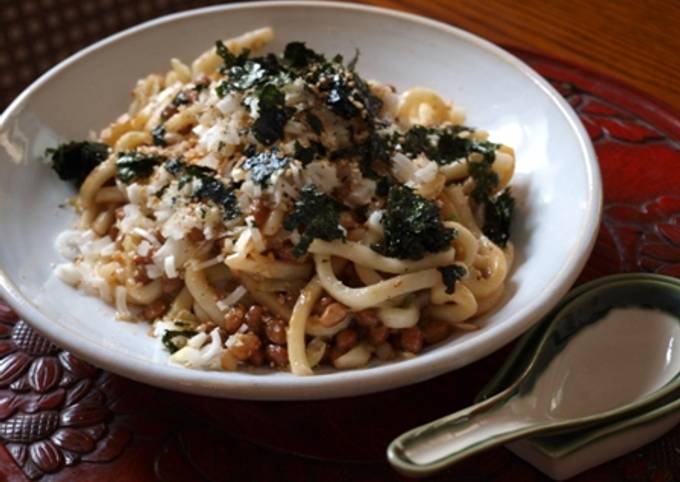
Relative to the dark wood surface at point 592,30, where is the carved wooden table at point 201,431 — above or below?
below

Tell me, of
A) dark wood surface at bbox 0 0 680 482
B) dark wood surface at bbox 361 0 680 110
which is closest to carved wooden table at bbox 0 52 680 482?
dark wood surface at bbox 0 0 680 482

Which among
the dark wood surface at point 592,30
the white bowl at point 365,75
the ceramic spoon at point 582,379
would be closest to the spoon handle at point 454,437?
the ceramic spoon at point 582,379

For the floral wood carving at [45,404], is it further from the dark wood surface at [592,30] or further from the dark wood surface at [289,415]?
the dark wood surface at [592,30]

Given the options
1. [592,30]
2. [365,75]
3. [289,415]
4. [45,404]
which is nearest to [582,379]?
[289,415]

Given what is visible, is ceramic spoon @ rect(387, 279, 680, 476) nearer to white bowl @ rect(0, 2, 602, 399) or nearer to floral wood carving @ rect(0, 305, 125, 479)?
white bowl @ rect(0, 2, 602, 399)

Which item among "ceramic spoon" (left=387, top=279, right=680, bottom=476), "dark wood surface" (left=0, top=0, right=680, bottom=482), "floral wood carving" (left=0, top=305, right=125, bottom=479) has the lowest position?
"floral wood carving" (left=0, top=305, right=125, bottom=479)

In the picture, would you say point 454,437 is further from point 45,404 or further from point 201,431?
point 45,404
